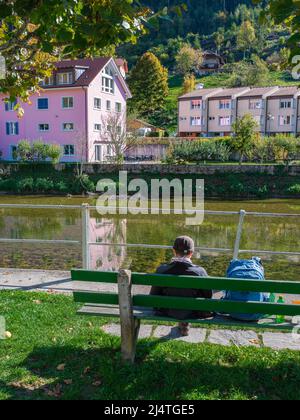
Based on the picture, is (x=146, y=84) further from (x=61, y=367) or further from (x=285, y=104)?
(x=61, y=367)

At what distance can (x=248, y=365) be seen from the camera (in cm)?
388

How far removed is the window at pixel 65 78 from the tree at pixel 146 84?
34284 mm

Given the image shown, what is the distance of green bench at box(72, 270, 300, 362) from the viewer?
3.64m

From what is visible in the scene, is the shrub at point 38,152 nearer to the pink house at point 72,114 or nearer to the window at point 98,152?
the pink house at point 72,114

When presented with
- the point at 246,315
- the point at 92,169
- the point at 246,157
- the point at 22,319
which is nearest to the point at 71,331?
the point at 22,319

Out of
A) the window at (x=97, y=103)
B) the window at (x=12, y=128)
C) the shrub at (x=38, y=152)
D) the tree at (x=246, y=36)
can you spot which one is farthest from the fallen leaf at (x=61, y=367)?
the tree at (x=246, y=36)

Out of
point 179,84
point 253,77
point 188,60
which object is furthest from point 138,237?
point 188,60

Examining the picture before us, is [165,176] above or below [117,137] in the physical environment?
below

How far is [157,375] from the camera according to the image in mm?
3699

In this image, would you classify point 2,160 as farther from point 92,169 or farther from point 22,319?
point 22,319

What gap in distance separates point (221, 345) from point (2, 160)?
46.3m

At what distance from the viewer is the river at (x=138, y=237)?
12.9 meters

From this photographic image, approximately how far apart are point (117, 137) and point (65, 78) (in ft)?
26.5

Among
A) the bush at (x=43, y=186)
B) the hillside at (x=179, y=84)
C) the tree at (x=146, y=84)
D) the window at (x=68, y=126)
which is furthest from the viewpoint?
the hillside at (x=179, y=84)
